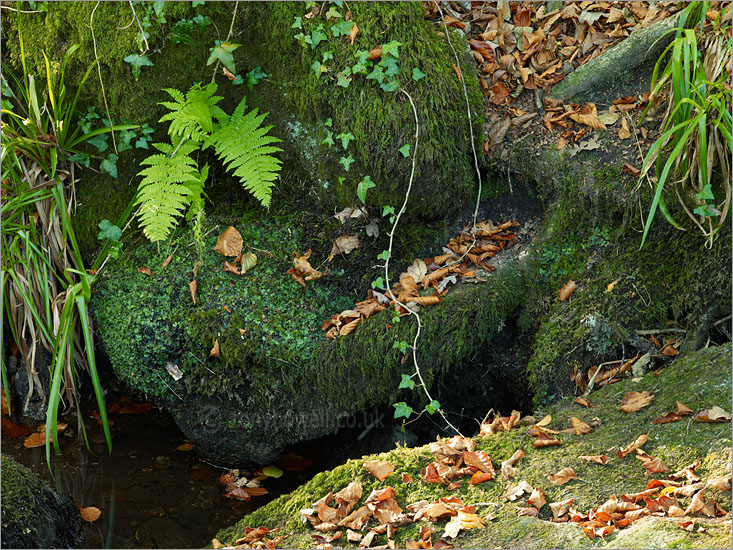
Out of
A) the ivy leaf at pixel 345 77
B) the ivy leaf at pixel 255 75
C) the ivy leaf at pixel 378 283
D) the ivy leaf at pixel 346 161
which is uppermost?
the ivy leaf at pixel 255 75

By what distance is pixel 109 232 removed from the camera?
4754 mm

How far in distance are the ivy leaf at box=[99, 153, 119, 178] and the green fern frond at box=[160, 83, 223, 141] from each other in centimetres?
66

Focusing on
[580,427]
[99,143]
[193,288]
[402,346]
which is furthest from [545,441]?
[99,143]

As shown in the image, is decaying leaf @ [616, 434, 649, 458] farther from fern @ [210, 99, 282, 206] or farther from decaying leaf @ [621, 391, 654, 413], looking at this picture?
fern @ [210, 99, 282, 206]

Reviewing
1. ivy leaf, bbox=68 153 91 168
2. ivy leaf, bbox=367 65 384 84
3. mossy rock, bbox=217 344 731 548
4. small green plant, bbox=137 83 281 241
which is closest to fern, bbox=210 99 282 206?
small green plant, bbox=137 83 281 241

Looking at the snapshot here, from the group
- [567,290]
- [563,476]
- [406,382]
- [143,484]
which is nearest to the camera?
[563,476]

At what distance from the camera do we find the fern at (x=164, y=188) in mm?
4340

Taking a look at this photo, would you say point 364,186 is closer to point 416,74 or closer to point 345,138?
point 345,138

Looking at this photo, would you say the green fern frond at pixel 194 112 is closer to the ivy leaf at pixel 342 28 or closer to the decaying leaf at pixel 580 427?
the ivy leaf at pixel 342 28

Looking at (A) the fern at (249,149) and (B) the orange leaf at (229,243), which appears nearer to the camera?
(A) the fern at (249,149)

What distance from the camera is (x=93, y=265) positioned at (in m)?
4.84

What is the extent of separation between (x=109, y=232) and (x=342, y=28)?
7.33 ft

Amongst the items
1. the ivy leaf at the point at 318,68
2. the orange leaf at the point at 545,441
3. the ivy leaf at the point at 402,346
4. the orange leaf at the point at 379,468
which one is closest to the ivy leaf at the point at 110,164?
the ivy leaf at the point at 318,68

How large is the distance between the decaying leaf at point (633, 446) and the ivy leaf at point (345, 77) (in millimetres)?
2810
